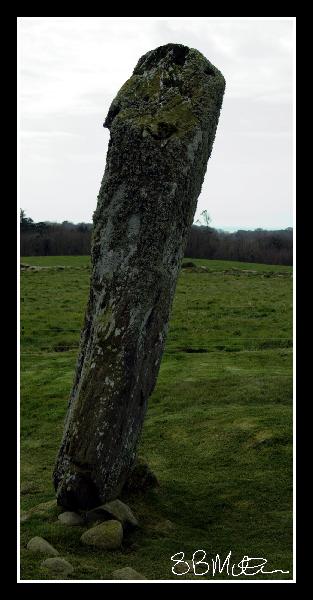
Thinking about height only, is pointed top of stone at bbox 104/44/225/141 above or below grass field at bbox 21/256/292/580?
above

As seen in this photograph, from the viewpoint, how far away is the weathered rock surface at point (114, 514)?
32.1ft

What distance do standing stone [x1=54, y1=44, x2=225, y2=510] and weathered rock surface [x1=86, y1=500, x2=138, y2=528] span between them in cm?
24

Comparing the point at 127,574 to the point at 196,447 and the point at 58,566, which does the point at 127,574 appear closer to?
the point at 58,566

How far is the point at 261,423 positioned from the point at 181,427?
5.33 ft

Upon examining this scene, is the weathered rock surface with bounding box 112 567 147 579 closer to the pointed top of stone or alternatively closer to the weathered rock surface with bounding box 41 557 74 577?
the weathered rock surface with bounding box 41 557 74 577

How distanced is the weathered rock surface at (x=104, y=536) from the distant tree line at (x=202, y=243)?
4471 centimetres

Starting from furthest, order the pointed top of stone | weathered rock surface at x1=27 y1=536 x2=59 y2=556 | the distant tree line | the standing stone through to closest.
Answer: the distant tree line
the pointed top of stone
the standing stone
weathered rock surface at x1=27 y1=536 x2=59 y2=556

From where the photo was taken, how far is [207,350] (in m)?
23.2

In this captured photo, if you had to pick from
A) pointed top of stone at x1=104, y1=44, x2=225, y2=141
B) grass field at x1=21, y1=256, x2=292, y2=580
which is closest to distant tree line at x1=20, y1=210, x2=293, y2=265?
grass field at x1=21, y1=256, x2=292, y2=580

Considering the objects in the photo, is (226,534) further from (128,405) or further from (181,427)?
(181,427)

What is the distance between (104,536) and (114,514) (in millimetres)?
525
